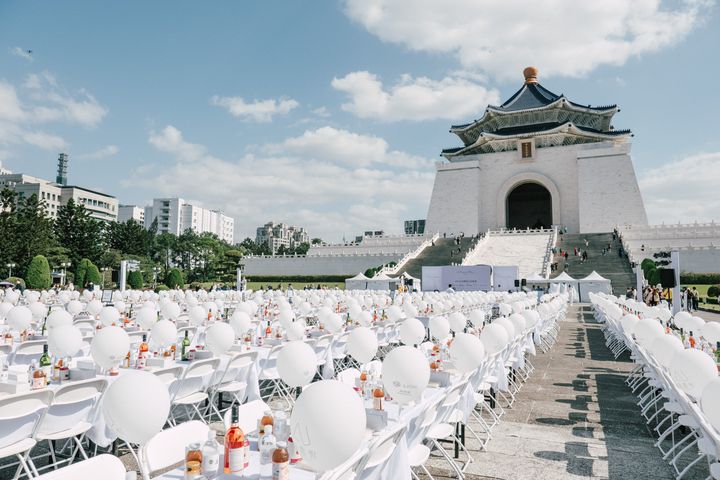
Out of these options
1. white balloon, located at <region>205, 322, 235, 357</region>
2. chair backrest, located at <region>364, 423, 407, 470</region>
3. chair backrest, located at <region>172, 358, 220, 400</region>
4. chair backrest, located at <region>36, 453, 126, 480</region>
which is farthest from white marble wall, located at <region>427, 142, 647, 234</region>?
chair backrest, located at <region>36, 453, 126, 480</region>

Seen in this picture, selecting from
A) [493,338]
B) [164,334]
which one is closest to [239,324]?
[164,334]

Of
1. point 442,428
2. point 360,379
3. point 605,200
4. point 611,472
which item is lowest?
point 611,472

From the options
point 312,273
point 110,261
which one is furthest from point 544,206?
point 110,261

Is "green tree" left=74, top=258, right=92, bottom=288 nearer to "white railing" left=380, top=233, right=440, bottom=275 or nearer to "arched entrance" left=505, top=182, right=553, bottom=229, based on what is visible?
"white railing" left=380, top=233, right=440, bottom=275

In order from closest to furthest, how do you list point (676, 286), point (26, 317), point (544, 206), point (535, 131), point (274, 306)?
1. point (26, 317)
2. point (676, 286)
3. point (274, 306)
4. point (535, 131)
5. point (544, 206)

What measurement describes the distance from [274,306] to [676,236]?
3897 centimetres

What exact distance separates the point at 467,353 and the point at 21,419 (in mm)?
3864

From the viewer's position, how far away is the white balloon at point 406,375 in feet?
12.3

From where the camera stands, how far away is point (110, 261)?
49531mm

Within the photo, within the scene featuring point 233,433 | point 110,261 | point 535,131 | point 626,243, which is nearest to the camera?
point 233,433

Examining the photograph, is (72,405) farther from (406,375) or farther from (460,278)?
(460,278)

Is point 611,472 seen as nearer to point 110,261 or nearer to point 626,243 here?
point 626,243

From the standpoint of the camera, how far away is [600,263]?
35312 mm

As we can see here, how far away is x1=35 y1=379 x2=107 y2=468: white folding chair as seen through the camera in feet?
12.6
